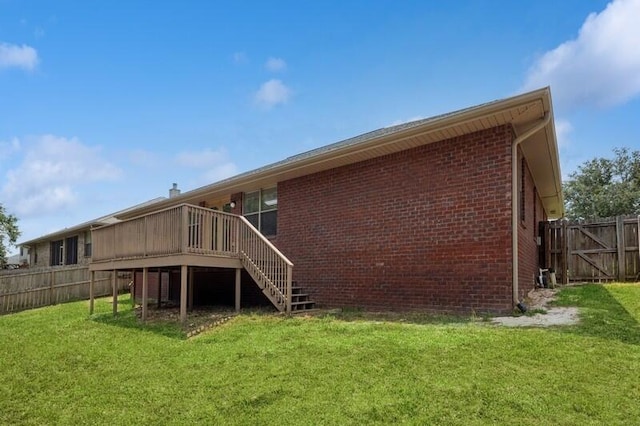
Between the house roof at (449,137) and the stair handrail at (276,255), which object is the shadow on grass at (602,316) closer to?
the house roof at (449,137)

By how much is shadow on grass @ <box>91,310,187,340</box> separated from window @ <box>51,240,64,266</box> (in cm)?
1816

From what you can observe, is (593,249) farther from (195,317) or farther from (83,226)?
(83,226)

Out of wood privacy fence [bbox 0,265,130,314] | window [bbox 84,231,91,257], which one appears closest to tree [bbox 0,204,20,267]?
window [bbox 84,231,91,257]

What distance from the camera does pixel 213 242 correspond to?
31.7 ft

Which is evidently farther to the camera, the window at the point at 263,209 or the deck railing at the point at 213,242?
the window at the point at 263,209

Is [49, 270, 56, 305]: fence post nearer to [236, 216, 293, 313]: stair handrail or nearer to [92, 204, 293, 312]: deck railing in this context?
[92, 204, 293, 312]: deck railing

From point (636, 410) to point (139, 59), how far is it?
12.9 meters

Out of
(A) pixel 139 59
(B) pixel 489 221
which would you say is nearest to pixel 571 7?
(B) pixel 489 221

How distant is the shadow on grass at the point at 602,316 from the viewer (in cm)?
571

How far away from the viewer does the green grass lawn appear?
13.1 feet

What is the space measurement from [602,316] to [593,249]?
22.5 ft

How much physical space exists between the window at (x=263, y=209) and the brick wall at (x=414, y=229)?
1.21m

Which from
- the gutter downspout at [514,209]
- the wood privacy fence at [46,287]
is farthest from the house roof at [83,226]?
the gutter downspout at [514,209]

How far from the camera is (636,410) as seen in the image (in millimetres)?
3674
